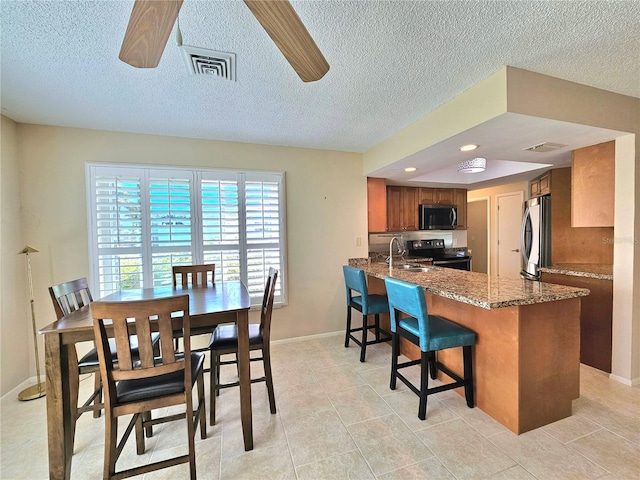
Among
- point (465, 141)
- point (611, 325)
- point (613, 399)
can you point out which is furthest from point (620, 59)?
point (613, 399)

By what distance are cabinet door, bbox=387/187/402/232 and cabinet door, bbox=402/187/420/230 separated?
0.26 feet

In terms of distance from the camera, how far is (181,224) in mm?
2973

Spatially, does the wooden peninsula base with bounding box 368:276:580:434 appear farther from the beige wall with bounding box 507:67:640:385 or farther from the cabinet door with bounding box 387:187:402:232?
the cabinet door with bounding box 387:187:402:232

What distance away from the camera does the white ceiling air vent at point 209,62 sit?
1.54 m

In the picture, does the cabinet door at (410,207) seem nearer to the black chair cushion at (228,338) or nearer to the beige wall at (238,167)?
the beige wall at (238,167)

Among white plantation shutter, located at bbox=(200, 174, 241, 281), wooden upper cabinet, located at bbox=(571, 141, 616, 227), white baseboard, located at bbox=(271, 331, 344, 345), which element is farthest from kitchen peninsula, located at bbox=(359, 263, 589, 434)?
white plantation shutter, located at bbox=(200, 174, 241, 281)

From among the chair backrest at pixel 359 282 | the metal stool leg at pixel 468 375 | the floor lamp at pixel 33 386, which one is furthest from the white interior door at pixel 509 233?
the floor lamp at pixel 33 386

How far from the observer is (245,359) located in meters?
1.72

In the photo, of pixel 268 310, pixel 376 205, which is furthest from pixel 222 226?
pixel 376 205

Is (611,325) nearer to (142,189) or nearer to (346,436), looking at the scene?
(346,436)

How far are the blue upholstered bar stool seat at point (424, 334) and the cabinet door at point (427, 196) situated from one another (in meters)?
2.85

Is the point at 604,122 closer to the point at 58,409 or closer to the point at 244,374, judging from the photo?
the point at 244,374

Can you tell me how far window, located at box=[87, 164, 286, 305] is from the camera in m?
2.76

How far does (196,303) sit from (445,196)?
4425 mm
